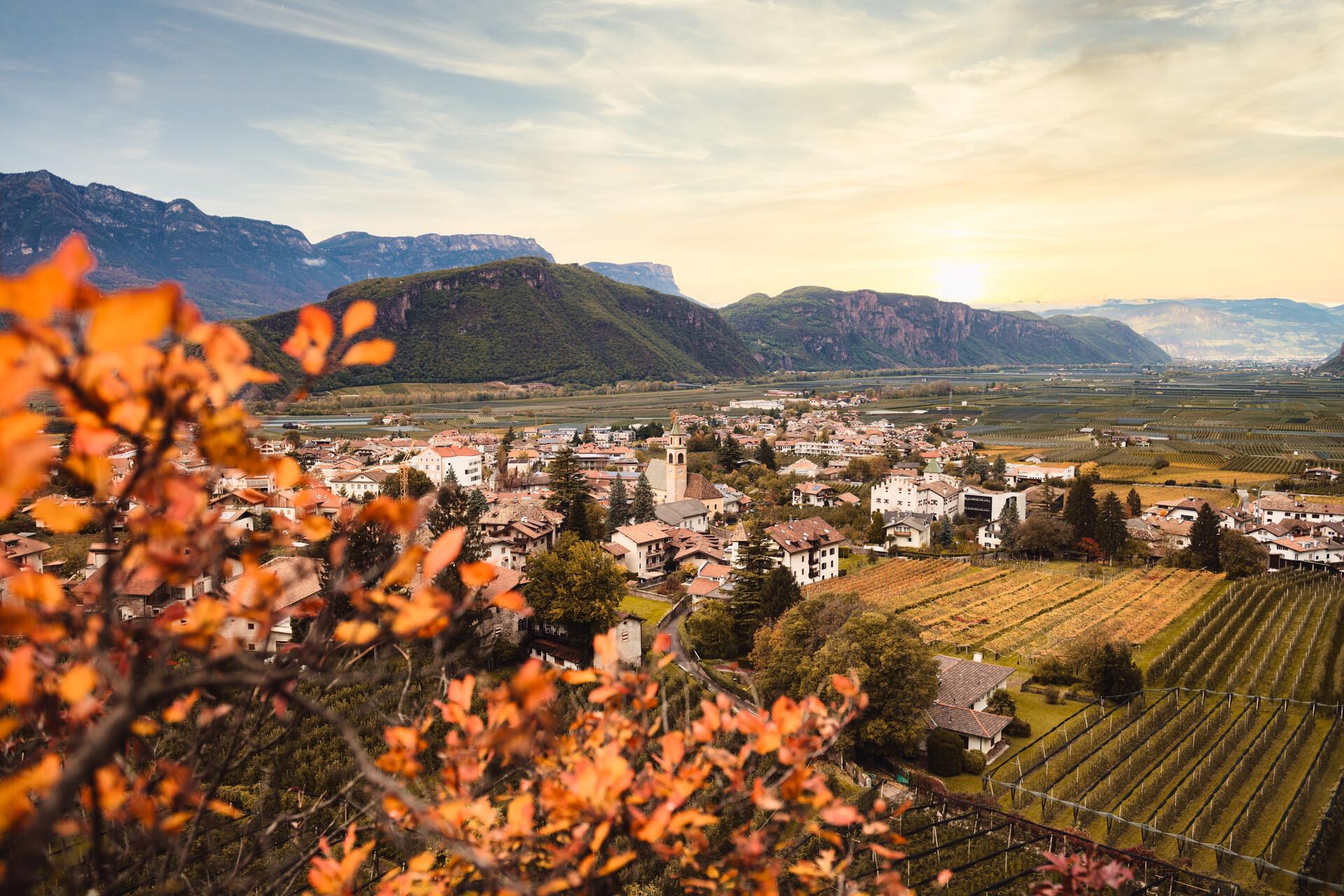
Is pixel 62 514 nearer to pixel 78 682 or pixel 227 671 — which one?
pixel 78 682

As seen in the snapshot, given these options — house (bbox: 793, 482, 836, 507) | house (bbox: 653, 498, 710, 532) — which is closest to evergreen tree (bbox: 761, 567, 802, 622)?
house (bbox: 653, 498, 710, 532)

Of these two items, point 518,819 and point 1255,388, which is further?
point 1255,388

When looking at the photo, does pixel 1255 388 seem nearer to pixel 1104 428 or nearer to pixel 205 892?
pixel 1104 428

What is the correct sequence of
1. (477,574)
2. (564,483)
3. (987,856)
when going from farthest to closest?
(564,483), (987,856), (477,574)

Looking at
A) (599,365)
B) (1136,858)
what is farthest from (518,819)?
(599,365)

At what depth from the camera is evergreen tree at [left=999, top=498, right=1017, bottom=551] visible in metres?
42.4

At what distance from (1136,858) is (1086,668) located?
10.6 meters

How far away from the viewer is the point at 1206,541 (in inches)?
1505

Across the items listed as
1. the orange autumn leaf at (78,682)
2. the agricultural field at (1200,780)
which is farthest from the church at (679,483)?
the orange autumn leaf at (78,682)

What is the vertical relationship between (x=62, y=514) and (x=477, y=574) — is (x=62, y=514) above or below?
above

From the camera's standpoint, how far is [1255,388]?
16725 centimetres

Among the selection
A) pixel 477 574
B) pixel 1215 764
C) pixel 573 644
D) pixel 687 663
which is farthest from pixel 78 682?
pixel 687 663

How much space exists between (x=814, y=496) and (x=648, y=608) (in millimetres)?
24566

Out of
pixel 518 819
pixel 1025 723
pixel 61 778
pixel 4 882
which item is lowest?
pixel 1025 723
